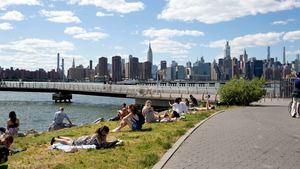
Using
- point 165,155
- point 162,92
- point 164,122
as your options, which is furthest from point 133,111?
point 162,92

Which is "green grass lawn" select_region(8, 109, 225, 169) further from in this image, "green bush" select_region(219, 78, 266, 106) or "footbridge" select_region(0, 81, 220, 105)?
"footbridge" select_region(0, 81, 220, 105)

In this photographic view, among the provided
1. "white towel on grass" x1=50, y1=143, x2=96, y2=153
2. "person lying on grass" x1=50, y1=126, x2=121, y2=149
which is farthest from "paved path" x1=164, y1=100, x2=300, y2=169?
"white towel on grass" x1=50, y1=143, x2=96, y2=153

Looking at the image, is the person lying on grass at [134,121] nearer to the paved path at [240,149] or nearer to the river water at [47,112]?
the paved path at [240,149]

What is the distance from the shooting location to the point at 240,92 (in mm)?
34344

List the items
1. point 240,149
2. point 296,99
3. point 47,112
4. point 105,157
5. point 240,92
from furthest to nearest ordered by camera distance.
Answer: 1. point 47,112
2. point 240,92
3. point 296,99
4. point 240,149
5. point 105,157

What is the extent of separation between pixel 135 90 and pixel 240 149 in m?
58.5

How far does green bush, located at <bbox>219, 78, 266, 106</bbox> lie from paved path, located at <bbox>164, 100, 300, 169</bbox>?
17.8 m

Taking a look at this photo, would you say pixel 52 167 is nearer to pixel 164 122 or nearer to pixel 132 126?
pixel 132 126

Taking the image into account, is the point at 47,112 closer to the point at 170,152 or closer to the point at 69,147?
the point at 69,147

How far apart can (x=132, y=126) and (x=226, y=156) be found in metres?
6.53

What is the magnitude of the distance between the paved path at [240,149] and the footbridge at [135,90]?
1286 inches

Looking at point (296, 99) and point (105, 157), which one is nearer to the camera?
point (105, 157)

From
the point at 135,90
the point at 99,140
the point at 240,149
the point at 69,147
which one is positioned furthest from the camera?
the point at 135,90

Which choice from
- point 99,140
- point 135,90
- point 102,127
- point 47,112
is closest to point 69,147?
point 99,140
